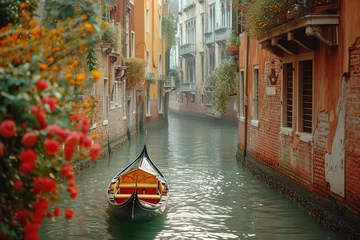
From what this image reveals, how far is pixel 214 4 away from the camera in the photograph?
1459 inches

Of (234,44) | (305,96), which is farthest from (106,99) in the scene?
(305,96)

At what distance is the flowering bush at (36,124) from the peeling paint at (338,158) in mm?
5138

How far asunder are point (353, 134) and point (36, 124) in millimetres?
5398

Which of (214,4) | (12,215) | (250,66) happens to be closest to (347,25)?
(12,215)

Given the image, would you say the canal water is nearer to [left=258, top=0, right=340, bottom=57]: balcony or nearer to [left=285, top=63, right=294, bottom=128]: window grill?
[left=285, top=63, right=294, bottom=128]: window grill

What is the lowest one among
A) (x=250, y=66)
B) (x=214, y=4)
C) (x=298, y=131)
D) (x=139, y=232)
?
(x=139, y=232)

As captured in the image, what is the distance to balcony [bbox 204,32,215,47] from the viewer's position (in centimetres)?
3735

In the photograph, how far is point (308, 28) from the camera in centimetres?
859

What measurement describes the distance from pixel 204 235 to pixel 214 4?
95.9 ft

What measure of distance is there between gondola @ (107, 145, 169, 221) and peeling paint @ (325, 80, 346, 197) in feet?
8.55

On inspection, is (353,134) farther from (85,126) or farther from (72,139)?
(72,139)

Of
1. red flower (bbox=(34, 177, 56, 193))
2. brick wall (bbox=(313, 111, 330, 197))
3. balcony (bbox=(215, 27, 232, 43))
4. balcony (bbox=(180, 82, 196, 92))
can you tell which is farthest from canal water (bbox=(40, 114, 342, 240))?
balcony (bbox=(180, 82, 196, 92))

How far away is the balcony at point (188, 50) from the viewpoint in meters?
42.4

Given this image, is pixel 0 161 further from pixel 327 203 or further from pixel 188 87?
pixel 188 87
